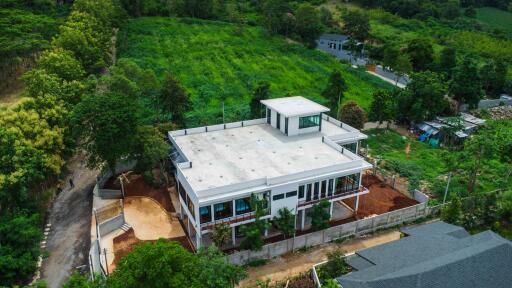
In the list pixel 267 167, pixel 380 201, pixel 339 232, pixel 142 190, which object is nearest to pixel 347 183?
pixel 339 232

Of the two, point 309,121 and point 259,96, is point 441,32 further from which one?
point 309,121

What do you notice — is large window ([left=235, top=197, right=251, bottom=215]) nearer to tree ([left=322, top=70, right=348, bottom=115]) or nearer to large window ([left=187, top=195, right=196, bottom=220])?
large window ([left=187, top=195, right=196, bottom=220])

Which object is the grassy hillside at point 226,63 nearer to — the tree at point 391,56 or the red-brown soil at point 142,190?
the tree at point 391,56

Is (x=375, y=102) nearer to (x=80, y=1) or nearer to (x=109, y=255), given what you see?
(x=109, y=255)

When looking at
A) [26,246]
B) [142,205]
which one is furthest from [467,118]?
[26,246]

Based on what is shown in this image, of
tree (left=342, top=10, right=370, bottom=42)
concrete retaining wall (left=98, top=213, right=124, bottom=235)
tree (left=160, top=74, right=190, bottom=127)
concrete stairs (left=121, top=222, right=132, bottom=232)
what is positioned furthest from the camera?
tree (left=342, top=10, right=370, bottom=42)

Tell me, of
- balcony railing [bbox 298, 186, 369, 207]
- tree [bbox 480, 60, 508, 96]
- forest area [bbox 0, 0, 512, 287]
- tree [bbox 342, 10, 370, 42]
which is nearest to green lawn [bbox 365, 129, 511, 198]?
forest area [bbox 0, 0, 512, 287]
